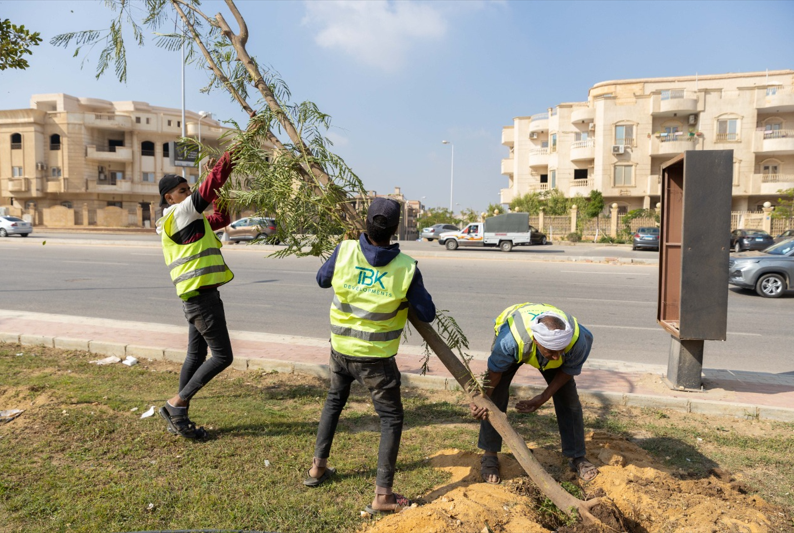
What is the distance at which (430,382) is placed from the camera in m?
5.59

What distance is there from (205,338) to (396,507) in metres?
1.87

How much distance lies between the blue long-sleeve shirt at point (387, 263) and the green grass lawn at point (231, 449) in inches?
48.3

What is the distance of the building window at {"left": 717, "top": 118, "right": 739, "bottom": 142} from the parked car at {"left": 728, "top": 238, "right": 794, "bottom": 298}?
4068 centimetres

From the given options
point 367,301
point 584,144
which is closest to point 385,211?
point 367,301

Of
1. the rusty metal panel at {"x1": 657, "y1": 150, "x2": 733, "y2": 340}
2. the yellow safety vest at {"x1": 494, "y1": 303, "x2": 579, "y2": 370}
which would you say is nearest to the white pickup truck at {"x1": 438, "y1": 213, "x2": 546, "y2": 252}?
the rusty metal panel at {"x1": 657, "y1": 150, "x2": 733, "y2": 340}

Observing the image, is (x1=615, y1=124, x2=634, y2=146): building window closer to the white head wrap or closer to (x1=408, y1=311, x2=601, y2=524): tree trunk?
the white head wrap

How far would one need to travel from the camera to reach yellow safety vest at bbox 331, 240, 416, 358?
3121 mm

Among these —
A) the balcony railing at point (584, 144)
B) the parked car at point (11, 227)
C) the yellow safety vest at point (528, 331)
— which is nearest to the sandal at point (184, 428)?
the yellow safety vest at point (528, 331)

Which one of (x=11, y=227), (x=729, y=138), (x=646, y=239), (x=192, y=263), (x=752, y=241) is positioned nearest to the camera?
(x=192, y=263)

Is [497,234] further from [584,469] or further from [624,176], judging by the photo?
[584,469]

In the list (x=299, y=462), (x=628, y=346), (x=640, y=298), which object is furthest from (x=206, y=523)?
(x=640, y=298)

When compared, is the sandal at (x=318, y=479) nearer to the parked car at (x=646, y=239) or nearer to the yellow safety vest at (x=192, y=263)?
the yellow safety vest at (x=192, y=263)

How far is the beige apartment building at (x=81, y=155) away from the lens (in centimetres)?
5416

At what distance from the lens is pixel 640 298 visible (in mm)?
12383
